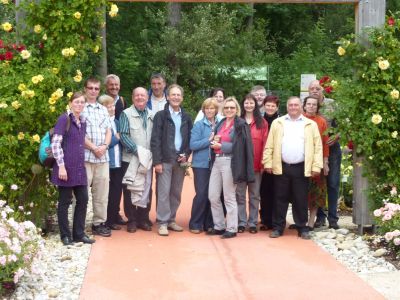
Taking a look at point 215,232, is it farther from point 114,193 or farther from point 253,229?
point 114,193

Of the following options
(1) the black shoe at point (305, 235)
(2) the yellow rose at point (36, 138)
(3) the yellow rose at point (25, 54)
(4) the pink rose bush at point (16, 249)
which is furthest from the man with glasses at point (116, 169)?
(1) the black shoe at point (305, 235)

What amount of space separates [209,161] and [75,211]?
164cm

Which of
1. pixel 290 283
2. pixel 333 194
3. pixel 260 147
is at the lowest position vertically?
→ pixel 290 283

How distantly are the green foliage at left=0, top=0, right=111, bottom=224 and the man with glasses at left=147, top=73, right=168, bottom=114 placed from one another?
36.2 inches

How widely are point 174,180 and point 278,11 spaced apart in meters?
23.0

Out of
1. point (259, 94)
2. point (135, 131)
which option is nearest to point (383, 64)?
point (259, 94)

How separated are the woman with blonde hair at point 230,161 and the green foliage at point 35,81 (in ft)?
5.57

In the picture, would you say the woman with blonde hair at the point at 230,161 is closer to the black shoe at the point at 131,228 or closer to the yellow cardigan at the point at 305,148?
the yellow cardigan at the point at 305,148

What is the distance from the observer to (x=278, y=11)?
2970 cm

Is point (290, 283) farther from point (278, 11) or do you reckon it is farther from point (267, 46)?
point (278, 11)

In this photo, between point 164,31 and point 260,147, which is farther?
point 164,31

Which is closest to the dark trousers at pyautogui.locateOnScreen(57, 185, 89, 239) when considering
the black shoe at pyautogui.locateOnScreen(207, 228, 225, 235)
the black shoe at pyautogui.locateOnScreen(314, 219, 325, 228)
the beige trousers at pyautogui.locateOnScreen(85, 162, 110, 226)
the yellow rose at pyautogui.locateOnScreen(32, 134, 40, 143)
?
the beige trousers at pyautogui.locateOnScreen(85, 162, 110, 226)

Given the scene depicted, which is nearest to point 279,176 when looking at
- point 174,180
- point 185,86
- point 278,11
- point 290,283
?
point 174,180

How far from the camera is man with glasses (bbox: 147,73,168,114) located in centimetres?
816
